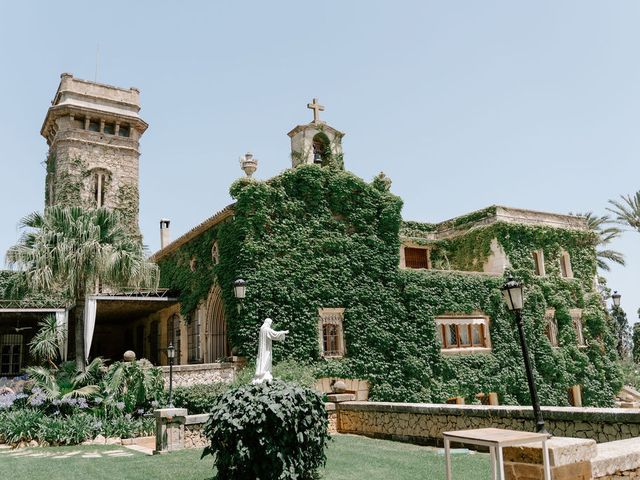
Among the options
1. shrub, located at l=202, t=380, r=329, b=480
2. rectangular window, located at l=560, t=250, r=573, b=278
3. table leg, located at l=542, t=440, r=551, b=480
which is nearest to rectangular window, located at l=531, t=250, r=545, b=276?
rectangular window, located at l=560, t=250, r=573, b=278

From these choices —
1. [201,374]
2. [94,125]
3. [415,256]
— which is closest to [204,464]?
→ [201,374]

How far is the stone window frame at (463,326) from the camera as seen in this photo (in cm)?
2206

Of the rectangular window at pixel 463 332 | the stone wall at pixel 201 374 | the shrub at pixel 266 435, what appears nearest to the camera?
the shrub at pixel 266 435

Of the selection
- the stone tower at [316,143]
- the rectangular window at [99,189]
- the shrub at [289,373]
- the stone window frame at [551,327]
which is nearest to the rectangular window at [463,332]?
the stone window frame at [551,327]

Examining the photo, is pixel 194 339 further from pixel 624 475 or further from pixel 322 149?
pixel 624 475

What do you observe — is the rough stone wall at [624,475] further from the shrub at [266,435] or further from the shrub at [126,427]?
the shrub at [126,427]

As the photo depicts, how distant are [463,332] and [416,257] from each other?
574cm

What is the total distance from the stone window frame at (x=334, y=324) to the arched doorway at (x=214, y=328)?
13.2 feet

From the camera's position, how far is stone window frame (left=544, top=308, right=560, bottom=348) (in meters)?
25.1

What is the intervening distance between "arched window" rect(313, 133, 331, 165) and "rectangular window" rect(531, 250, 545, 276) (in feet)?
37.5

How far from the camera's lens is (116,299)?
21.5 metres

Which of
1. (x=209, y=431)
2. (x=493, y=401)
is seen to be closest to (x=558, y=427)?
(x=209, y=431)

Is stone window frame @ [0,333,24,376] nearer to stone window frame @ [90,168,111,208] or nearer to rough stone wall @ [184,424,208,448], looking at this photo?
stone window frame @ [90,168,111,208]

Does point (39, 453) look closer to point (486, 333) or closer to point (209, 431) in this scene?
point (209, 431)
